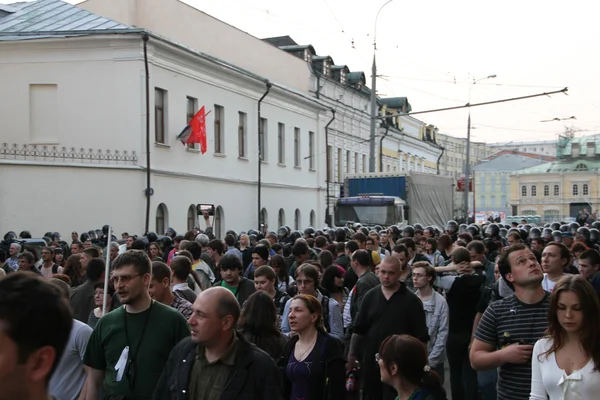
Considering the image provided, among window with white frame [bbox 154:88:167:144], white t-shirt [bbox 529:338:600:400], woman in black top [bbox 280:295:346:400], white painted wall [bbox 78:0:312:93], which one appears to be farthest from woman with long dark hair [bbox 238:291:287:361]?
white painted wall [bbox 78:0:312:93]

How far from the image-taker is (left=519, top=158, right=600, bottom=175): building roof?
382 feet

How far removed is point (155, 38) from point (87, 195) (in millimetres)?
6644

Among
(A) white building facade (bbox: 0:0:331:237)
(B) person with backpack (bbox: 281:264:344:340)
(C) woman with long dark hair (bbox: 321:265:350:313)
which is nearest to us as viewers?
(B) person with backpack (bbox: 281:264:344:340)

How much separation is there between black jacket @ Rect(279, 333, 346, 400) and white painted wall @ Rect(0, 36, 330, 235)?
21.6 metres

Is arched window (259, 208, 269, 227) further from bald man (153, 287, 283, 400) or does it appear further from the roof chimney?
bald man (153, 287, 283, 400)

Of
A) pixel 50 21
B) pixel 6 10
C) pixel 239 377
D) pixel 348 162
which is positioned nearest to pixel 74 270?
pixel 239 377

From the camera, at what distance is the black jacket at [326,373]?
5926mm

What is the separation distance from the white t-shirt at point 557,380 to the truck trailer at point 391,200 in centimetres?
2519

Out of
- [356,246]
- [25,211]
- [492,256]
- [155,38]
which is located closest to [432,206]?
[155,38]

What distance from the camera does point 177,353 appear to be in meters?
4.84

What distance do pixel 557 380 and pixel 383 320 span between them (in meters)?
3.11

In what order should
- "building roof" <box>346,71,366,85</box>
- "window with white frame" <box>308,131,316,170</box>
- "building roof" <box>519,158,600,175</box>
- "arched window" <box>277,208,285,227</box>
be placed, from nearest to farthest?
"arched window" <box>277,208,285,227</box>, "window with white frame" <box>308,131,316,170</box>, "building roof" <box>346,71,366,85</box>, "building roof" <box>519,158,600,175</box>

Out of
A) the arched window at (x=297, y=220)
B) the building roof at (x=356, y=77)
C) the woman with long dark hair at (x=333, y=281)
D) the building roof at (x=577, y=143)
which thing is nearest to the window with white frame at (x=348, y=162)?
the building roof at (x=356, y=77)

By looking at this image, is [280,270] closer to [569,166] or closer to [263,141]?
[263,141]
